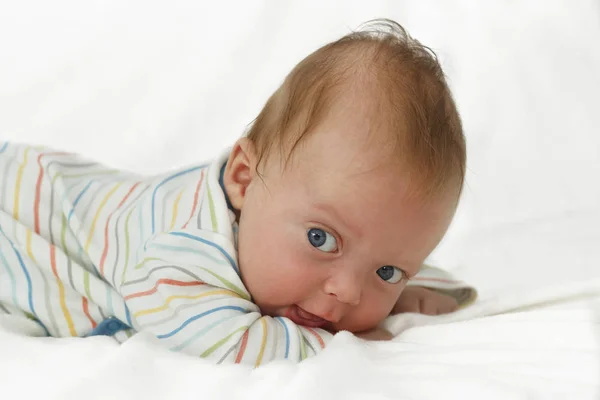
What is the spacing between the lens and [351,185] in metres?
1.16

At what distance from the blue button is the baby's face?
0.67 ft

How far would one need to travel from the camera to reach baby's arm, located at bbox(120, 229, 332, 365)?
114 centimetres

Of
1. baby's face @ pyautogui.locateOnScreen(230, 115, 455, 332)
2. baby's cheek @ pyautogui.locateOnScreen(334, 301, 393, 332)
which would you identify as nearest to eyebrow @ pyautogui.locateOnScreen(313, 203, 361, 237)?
baby's face @ pyautogui.locateOnScreen(230, 115, 455, 332)

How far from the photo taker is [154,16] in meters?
2.29

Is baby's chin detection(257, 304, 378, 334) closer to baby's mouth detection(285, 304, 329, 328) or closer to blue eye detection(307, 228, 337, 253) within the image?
baby's mouth detection(285, 304, 329, 328)

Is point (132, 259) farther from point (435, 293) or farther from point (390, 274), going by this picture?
point (435, 293)

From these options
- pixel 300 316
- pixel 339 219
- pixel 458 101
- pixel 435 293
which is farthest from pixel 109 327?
pixel 458 101

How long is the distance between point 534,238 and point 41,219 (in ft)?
3.20

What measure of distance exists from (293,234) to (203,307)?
6.3 inches

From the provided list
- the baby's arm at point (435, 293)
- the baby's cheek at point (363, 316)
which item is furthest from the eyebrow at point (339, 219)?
the baby's arm at point (435, 293)

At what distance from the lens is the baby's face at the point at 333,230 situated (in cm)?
116

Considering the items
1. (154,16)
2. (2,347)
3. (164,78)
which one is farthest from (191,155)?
(2,347)

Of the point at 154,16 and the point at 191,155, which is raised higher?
the point at 154,16

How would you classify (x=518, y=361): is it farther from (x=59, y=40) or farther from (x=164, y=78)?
(x=59, y=40)
